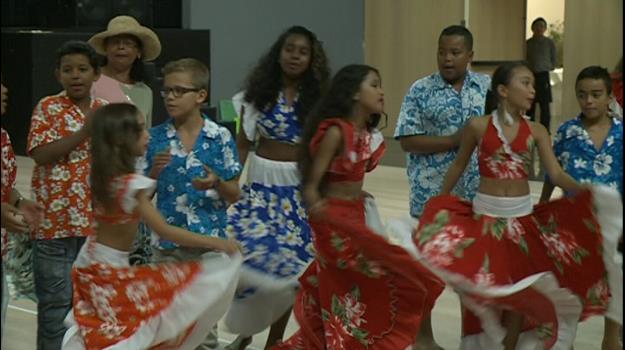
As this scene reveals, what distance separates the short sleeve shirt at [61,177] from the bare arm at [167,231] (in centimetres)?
68

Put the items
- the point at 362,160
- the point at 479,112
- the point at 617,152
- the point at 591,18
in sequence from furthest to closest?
the point at 591,18 < the point at 479,112 < the point at 617,152 < the point at 362,160

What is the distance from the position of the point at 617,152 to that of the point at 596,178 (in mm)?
141

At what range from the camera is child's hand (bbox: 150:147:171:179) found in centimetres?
461

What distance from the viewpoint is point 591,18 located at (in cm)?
1337

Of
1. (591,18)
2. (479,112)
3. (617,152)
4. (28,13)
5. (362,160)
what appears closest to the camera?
(362,160)

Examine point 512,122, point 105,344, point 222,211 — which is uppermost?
point 512,122

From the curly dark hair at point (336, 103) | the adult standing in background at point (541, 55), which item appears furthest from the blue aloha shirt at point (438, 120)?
the adult standing in background at point (541, 55)

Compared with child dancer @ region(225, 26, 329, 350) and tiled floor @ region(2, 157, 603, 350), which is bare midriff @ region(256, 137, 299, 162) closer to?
child dancer @ region(225, 26, 329, 350)

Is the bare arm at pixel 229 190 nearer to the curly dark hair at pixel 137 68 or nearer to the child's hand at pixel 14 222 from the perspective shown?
the child's hand at pixel 14 222

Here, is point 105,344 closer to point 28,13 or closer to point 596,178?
point 596,178

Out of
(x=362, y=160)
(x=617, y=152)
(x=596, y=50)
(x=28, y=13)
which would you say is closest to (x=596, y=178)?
(x=617, y=152)

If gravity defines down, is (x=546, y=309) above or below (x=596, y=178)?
below

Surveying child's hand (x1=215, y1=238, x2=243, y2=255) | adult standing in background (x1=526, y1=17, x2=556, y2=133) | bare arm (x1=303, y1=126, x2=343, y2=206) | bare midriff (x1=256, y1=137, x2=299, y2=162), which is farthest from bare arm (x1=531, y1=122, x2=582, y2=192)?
adult standing in background (x1=526, y1=17, x2=556, y2=133)

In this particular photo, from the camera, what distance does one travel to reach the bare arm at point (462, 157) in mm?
4941
